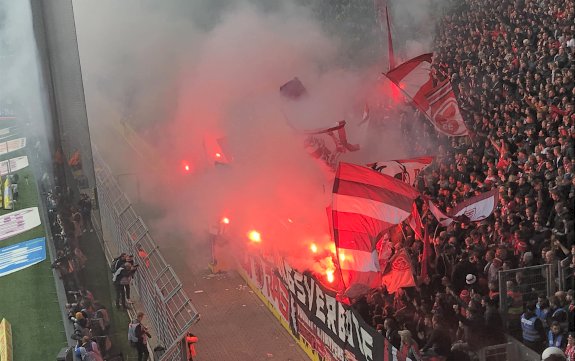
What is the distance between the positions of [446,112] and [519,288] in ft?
10.4

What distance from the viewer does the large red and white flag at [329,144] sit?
12820mm

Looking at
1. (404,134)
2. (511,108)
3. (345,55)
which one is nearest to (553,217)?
(511,108)

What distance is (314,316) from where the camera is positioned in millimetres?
9531

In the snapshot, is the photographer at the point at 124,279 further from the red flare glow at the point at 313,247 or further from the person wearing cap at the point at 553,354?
the person wearing cap at the point at 553,354

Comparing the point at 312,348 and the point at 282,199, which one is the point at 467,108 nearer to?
the point at 282,199

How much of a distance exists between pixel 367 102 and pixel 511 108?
12.7 ft

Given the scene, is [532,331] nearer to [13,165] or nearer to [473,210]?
[473,210]

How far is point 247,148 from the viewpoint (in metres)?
14.3

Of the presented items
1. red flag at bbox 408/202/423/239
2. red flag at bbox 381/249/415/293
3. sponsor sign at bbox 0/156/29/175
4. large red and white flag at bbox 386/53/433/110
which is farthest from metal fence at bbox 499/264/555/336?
sponsor sign at bbox 0/156/29/175

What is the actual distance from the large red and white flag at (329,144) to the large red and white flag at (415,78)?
5.24 feet

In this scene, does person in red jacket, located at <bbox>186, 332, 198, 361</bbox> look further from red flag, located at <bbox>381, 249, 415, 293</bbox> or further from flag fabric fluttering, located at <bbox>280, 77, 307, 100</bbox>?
flag fabric fluttering, located at <bbox>280, 77, 307, 100</bbox>

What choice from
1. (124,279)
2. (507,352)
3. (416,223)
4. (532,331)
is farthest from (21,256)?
(532,331)

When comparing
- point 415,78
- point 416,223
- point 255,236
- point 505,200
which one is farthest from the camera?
point 255,236

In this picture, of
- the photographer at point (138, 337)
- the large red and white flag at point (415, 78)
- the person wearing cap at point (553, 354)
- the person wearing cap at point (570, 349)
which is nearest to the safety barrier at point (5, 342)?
the photographer at point (138, 337)
